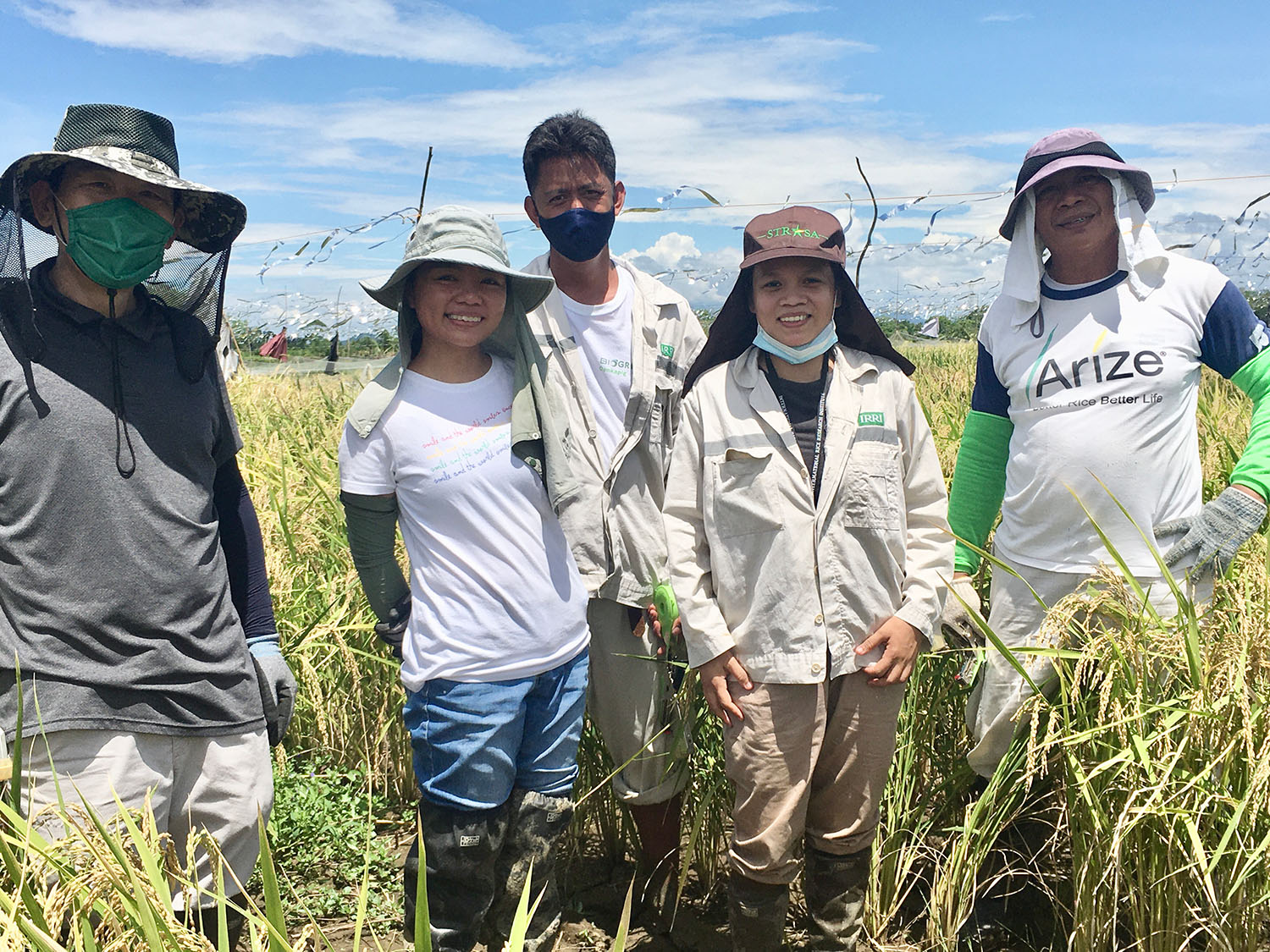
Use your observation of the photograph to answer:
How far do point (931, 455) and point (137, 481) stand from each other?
5.74 ft

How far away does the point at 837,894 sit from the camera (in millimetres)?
2285

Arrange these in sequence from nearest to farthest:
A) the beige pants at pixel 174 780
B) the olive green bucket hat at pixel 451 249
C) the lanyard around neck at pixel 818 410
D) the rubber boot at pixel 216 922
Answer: the beige pants at pixel 174 780 → the rubber boot at pixel 216 922 → the olive green bucket hat at pixel 451 249 → the lanyard around neck at pixel 818 410

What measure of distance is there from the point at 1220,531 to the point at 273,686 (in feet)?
7.14

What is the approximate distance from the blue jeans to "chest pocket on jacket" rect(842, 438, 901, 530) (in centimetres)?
76

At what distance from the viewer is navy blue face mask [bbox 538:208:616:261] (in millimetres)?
2662

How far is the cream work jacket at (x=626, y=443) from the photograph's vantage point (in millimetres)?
2422

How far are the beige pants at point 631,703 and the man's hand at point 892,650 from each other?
23.8 inches

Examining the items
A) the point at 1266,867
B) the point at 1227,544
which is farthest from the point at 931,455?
the point at 1266,867

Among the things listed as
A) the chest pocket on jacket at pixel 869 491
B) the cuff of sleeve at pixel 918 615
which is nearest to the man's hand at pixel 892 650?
the cuff of sleeve at pixel 918 615

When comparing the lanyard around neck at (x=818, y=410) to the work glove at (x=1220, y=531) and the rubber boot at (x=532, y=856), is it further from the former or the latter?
the rubber boot at (x=532, y=856)

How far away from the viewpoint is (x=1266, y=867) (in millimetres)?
1759

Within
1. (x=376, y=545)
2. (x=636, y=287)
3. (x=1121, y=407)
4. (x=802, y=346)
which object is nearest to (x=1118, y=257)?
(x=1121, y=407)

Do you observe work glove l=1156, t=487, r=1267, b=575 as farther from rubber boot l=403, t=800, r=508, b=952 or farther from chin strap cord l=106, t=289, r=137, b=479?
chin strap cord l=106, t=289, r=137, b=479

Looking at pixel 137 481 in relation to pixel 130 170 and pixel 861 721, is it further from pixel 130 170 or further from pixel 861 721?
pixel 861 721
